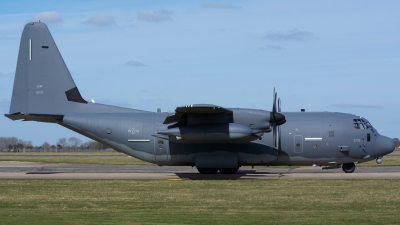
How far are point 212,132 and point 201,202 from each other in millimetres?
8841

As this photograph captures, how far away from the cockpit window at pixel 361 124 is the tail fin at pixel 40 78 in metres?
16.1

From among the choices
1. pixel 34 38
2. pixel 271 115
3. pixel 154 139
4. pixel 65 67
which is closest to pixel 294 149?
pixel 271 115

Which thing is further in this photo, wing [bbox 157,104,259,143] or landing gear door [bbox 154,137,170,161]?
landing gear door [bbox 154,137,170,161]

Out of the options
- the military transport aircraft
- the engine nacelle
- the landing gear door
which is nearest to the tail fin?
the military transport aircraft

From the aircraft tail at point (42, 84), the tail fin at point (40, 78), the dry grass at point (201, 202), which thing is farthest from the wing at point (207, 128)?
the tail fin at point (40, 78)

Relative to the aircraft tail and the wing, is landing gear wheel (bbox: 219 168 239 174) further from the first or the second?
the aircraft tail

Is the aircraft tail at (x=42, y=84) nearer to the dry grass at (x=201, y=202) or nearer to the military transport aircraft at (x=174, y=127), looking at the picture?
the military transport aircraft at (x=174, y=127)

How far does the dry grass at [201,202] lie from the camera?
14062 millimetres

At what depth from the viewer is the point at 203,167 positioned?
2894 cm

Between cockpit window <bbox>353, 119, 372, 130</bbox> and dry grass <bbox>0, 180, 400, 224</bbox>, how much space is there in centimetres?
507

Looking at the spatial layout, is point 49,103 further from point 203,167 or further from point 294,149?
point 294,149

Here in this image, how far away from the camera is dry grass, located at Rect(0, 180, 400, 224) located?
554 inches

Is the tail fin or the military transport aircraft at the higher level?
the tail fin

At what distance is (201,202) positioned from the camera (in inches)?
712
